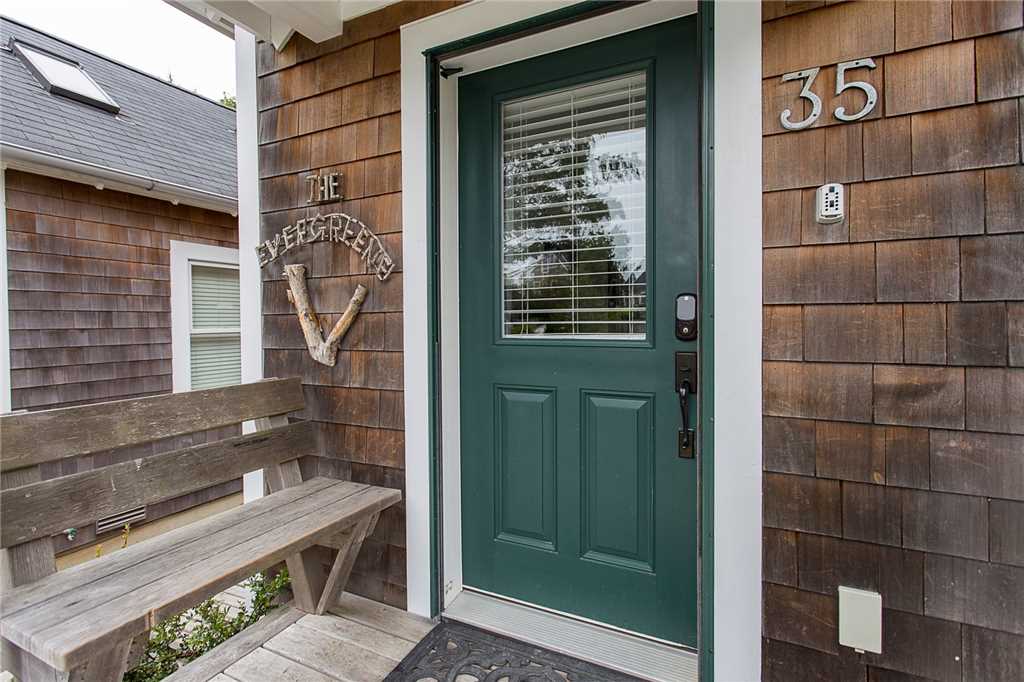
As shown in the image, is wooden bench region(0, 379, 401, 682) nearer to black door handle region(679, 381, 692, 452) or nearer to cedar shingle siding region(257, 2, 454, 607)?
cedar shingle siding region(257, 2, 454, 607)

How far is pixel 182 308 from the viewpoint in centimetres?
388

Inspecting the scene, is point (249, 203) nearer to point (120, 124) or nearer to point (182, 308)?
point (182, 308)

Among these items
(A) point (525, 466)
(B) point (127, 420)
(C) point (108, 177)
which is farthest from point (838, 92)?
(C) point (108, 177)

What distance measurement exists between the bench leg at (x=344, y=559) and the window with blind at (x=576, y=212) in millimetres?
941

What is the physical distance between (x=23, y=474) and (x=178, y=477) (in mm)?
398

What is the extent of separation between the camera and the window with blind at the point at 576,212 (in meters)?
1.83

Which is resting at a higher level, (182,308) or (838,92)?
(838,92)

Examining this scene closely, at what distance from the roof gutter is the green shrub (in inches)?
108

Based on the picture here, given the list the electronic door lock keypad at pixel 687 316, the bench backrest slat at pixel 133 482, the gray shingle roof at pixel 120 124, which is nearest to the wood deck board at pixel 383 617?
the bench backrest slat at pixel 133 482

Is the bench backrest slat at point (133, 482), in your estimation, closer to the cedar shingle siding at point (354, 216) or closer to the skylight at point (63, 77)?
the cedar shingle siding at point (354, 216)

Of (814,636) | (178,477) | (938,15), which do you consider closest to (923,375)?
(814,636)

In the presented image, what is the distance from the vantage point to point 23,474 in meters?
1.35

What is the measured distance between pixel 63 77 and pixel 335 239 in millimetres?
3623

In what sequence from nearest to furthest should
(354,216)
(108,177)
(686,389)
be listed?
(686,389) < (354,216) < (108,177)
